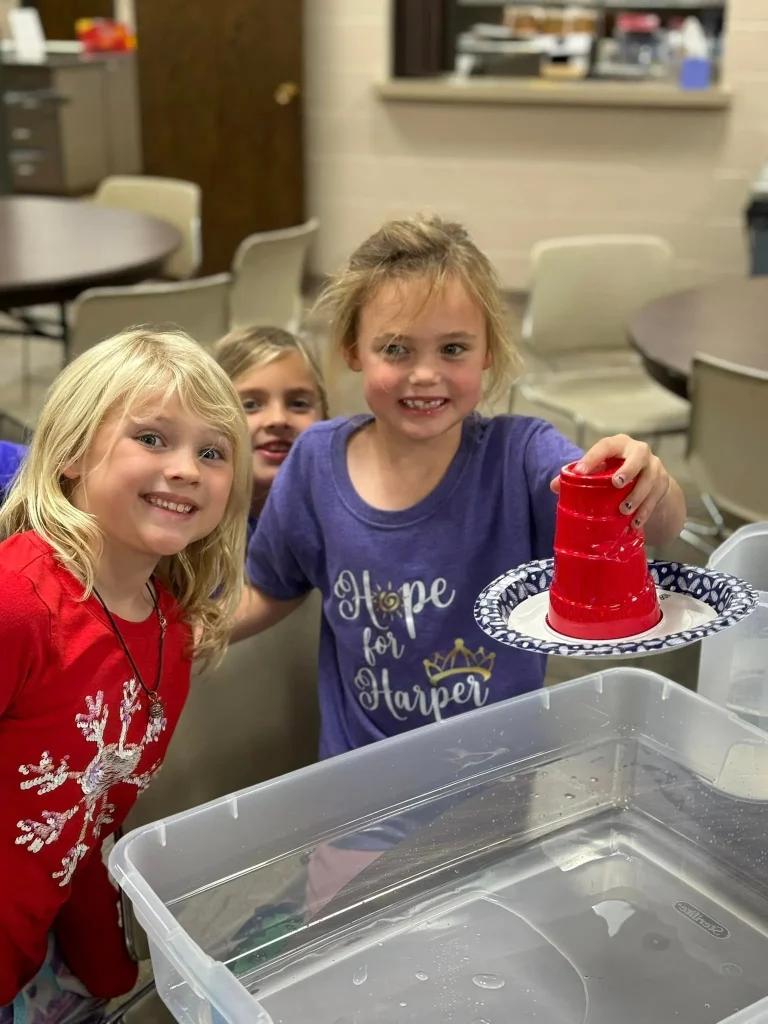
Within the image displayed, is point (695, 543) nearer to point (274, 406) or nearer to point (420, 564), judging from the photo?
point (274, 406)

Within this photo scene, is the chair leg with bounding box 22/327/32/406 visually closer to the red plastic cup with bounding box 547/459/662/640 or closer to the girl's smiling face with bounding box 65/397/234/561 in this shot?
the girl's smiling face with bounding box 65/397/234/561

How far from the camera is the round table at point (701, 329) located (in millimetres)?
2566

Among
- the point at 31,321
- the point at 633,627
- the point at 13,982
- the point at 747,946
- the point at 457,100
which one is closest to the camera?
the point at 633,627

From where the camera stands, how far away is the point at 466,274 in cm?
127

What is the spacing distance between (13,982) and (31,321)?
3196 mm

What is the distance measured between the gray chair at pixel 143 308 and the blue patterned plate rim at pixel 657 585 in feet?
6.04

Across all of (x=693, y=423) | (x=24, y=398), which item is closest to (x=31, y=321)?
(x=24, y=398)

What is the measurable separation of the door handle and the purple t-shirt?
4718 mm

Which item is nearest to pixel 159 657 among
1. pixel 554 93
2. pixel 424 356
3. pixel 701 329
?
pixel 424 356

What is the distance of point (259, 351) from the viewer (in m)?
1.74

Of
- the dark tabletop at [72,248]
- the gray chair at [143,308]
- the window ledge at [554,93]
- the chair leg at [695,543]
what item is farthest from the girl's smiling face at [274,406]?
the window ledge at [554,93]

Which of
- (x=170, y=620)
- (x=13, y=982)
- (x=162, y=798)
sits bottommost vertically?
(x=13, y=982)

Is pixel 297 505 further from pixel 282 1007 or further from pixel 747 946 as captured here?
pixel 747 946

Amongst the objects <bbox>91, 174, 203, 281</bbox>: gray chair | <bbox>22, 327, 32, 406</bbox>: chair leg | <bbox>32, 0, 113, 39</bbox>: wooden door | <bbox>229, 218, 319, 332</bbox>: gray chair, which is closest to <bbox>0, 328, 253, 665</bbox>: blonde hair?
<bbox>229, 218, 319, 332</bbox>: gray chair
